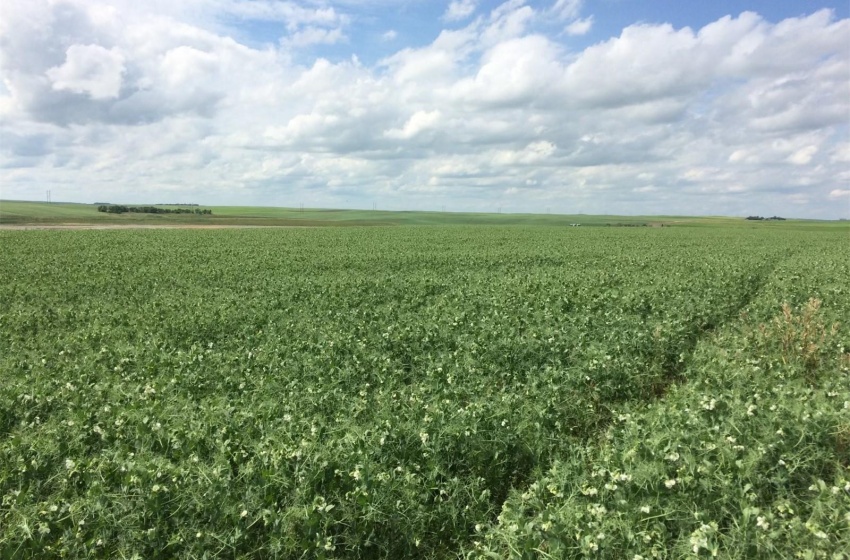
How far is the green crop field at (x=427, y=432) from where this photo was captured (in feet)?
15.7

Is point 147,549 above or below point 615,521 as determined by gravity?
below

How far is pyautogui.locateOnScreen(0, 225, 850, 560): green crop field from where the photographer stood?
479 cm

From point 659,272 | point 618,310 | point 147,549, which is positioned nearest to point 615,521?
point 147,549

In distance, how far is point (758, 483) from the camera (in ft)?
16.4

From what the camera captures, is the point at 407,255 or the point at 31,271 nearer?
the point at 31,271

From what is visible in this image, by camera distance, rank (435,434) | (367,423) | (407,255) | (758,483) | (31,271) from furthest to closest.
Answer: (407,255)
(31,271)
(367,423)
(435,434)
(758,483)

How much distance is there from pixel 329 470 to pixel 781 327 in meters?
10.1

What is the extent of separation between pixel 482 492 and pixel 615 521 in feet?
4.94

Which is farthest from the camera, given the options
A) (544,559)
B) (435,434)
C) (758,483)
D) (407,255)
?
(407,255)

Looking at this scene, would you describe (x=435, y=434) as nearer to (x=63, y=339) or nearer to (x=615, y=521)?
(x=615, y=521)

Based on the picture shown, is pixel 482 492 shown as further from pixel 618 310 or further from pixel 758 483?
pixel 618 310

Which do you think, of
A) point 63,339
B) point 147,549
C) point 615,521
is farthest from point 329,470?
point 63,339

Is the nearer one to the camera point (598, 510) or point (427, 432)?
point (598, 510)

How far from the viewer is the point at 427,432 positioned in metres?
6.50
